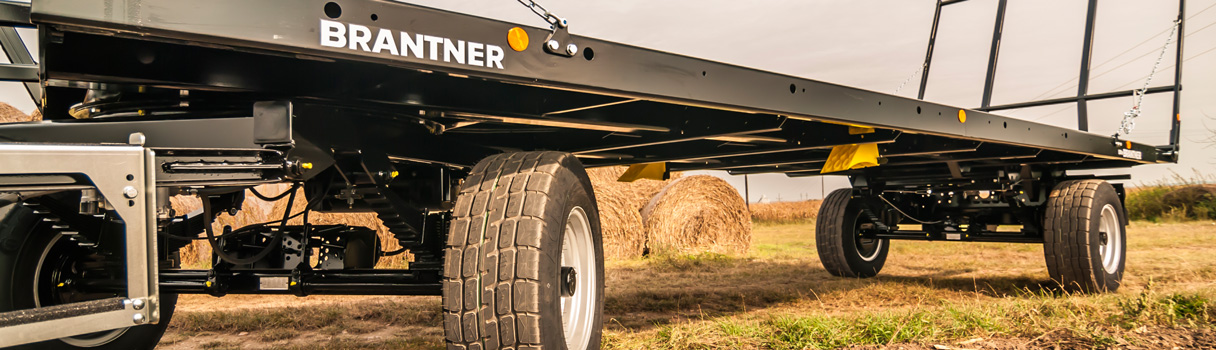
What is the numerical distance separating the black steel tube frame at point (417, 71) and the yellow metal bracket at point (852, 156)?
71 centimetres

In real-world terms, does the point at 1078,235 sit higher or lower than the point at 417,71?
lower

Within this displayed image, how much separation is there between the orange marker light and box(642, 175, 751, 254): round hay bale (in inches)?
308

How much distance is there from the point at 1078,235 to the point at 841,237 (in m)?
1.84

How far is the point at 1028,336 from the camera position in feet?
11.6

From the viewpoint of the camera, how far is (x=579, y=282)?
114 inches

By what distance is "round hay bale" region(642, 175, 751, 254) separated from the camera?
9.89 meters

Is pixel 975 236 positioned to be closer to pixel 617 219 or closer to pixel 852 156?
pixel 852 156

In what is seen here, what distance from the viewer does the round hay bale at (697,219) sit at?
32.4 feet

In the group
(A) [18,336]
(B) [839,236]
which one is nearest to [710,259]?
(B) [839,236]

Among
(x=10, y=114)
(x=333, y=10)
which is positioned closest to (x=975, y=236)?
(x=333, y=10)

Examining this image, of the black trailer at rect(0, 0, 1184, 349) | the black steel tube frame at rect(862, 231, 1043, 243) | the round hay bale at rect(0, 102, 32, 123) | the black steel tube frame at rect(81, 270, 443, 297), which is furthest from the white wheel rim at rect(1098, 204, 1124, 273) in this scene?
the round hay bale at rect(0, 102, 32, 123)

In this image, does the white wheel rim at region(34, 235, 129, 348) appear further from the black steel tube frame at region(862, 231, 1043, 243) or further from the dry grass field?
the black steel tube frame at region(862, 231, 1043, 243)

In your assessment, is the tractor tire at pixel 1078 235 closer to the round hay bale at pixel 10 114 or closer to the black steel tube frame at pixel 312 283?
the black steel tube frame at pixel 312 283

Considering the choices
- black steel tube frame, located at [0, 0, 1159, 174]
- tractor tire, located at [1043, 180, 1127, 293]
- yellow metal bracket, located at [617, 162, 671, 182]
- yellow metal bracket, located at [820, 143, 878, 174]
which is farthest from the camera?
yellow metal bracket, located at [617, 162, 671, 182]
